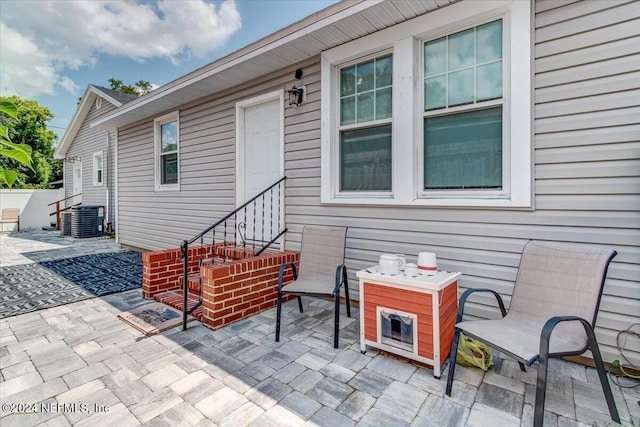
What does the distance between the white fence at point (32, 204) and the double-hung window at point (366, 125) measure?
13.6 m

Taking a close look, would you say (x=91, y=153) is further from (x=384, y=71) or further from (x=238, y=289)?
(x=384, y=71)

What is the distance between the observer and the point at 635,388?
2.02m

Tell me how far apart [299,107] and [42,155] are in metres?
19.5

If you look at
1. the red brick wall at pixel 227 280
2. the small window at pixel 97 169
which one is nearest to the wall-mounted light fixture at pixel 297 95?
the red brick wall at pixel 227 280

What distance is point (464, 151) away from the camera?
9.28 ft

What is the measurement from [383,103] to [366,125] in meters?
0.27

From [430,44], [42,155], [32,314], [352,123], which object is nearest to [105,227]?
[32,314]


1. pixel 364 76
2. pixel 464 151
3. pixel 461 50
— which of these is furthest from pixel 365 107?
pixel 464 151

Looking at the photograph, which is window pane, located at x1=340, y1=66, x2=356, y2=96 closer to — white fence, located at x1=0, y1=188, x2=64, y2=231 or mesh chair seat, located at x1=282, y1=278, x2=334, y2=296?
mesh chair seat, located at x1=282, y1=278, x2=334, y2=296

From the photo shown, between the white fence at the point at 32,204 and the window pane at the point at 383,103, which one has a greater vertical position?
the window pane at the point at 383,103

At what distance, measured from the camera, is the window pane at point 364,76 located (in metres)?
3.39

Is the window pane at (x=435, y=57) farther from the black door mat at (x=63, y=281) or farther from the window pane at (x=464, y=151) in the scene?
the black door mat at (x=63, y=281)

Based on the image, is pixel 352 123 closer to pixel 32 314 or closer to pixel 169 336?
pixel 169 336

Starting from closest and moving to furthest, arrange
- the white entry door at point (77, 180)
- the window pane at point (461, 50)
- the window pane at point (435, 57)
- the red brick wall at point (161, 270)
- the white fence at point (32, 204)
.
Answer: the window pane at point (461, 50)
the window pane at point (435, 57)
the red brick wall at point (161, 270)
the white entry door at point (77, 180)
the white fence at point (32, 204)
